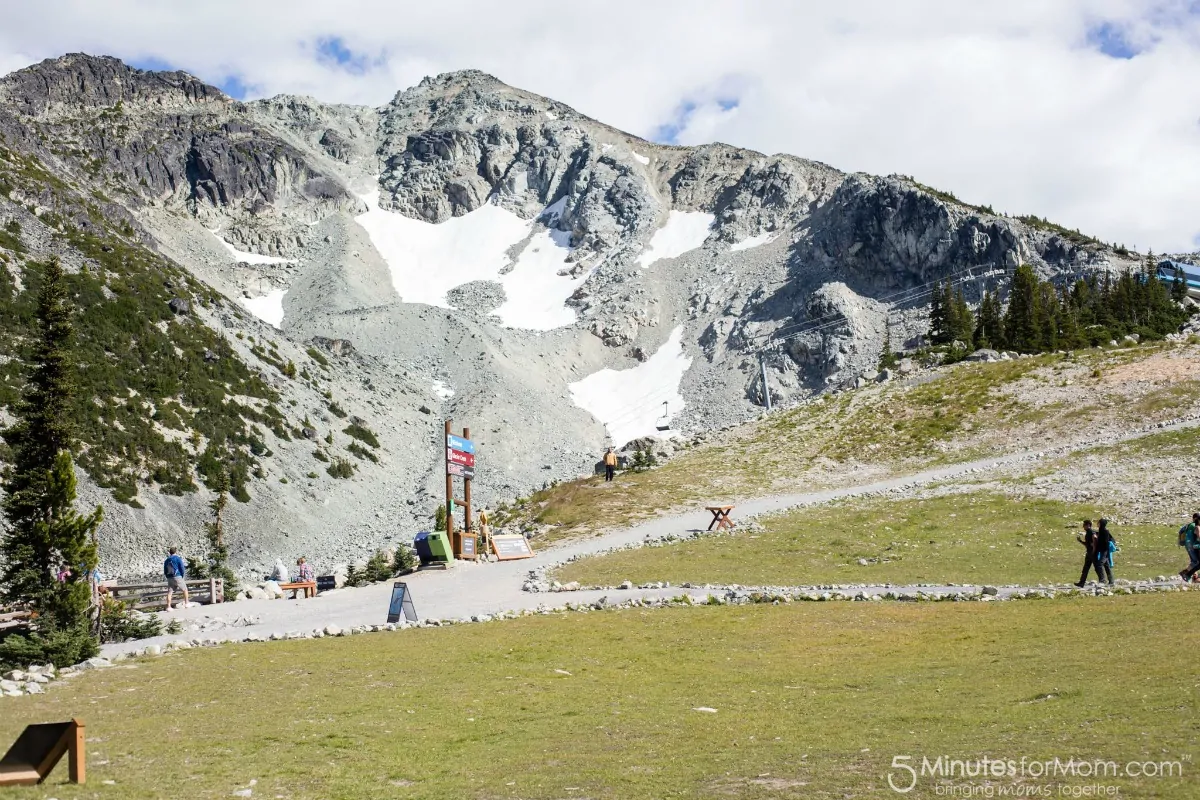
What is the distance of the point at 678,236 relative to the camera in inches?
5925

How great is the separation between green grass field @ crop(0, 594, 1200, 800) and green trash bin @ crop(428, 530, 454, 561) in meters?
16.6

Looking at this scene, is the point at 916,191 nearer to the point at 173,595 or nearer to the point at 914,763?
the point at 173,595

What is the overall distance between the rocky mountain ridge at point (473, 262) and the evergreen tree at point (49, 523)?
28761mm

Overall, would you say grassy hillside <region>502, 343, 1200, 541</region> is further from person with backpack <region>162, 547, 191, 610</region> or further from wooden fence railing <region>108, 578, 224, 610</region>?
person with backpack <region>162, 547, 191, 610</region>

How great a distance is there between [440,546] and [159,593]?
11.0m

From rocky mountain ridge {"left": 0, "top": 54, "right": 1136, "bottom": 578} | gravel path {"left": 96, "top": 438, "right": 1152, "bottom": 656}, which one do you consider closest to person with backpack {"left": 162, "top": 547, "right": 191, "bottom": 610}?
gravel path {"left": 96, "top": 438, "right": 1152, "bottom": 656}

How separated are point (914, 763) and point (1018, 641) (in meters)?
8.80

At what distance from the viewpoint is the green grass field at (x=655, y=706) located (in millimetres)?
10516

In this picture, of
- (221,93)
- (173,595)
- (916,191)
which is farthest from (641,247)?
(173,595)

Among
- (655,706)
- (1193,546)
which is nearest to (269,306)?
(1193,546)

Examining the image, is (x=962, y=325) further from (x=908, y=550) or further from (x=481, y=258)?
Result: (x=481, y=258)

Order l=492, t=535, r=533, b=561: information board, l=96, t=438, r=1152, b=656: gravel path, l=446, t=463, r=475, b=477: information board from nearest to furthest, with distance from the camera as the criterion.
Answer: l=96, t=438, r=1152, b=656: gravel path → l=492, t=535, r=533, b=561: information board → l=446, t=463, r=475, b=477: information board

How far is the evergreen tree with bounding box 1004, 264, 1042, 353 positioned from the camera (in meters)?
80.3

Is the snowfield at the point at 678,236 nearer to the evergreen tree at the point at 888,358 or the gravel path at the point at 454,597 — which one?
the evergreen tree at the point at 888,358
